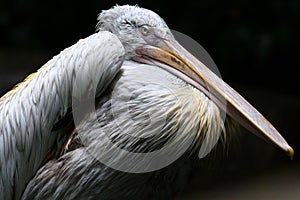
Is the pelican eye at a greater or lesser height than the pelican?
greater

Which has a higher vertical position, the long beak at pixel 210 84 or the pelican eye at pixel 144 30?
the pelican eye at pixel 144 30

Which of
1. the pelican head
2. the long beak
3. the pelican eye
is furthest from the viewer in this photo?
the pelican eye

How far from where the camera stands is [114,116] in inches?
117

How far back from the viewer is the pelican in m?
2.96

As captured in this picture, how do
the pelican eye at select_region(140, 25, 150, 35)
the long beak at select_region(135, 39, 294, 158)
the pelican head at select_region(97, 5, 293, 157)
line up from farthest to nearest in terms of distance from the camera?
1. the pelican eye at select_region(140, 25, 150, 35)
2. the pelican head at select_region(97, 5, 293, 157)
3. the long beak at select_region(135, 39, 294, 158)

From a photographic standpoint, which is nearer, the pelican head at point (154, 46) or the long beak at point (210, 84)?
the long beak at point (210, 84)

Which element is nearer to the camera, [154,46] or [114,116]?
[114,116]

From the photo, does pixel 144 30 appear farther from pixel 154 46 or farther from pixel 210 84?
pixel 210 84

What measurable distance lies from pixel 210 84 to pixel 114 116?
1.41ft

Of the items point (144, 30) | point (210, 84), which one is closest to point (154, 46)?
point (144, 30)

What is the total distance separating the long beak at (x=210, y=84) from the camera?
291cm

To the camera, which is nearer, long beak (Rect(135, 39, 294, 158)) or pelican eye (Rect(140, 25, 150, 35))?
long beak (Rect(135, 39, 294, 158))

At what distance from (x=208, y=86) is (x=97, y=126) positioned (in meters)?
0.50

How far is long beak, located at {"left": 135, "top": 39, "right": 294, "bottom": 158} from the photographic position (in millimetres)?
2914
